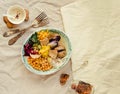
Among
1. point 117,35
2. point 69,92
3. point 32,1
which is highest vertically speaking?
point 32,1

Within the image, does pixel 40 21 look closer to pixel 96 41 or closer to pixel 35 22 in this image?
pixel 35 22

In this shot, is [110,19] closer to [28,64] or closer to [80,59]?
[80,59]

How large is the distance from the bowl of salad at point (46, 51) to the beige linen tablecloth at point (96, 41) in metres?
0.04

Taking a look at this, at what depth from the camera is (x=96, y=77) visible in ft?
3.08

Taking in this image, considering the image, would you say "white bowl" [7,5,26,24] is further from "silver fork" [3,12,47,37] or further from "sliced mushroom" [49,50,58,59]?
"sliced mushroom" [49,50,58,59]

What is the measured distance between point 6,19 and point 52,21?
0.17 meters

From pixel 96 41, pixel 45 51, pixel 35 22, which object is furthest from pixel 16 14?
pixel 96 41

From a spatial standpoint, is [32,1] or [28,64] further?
[32,1]

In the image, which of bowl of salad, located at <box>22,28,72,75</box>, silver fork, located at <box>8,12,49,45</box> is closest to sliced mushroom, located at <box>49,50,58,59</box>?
bowl of salad, located at <box>22,28,72,75</box>

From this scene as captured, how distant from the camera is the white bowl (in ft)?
3.41

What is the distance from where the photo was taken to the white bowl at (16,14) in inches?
40.9

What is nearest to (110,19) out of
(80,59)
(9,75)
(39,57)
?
(80,59)

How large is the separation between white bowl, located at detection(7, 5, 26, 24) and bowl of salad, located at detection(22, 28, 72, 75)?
91 millimetres

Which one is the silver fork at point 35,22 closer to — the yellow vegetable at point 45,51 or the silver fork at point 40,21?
the silver fork at point 40,21
